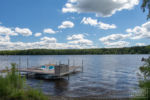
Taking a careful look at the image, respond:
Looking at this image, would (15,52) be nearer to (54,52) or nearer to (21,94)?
(54,52)

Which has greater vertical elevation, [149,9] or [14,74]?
[149,9]

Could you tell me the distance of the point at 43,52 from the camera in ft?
536

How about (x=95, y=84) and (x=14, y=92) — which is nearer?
(x=14, y=92)

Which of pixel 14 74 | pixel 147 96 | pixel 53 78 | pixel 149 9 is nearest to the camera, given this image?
pixel 147 96

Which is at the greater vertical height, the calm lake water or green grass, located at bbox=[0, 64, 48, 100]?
green grass, located at bbox=[0, 64, 48, 100]

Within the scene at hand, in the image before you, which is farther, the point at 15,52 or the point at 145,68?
the point at 15,52

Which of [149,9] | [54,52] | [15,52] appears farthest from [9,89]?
[15,52]

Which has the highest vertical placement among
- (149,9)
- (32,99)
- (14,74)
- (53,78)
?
(149,9)

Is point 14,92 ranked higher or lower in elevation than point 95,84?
higher

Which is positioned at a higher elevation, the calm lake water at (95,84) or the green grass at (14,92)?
the green grass at (14,92)

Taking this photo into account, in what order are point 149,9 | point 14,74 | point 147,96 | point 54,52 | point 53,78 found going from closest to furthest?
point 147,96, point 149,9, point 14,74, point 53,78, point 54,52

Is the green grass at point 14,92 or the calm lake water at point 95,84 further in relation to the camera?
the calm lake water at point 95,84

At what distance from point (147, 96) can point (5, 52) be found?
184 m

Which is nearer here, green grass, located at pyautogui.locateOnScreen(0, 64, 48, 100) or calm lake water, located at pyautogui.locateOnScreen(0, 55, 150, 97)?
green grass, located at pyautogui.locateOnScreen(0, 64, 48, 100)
